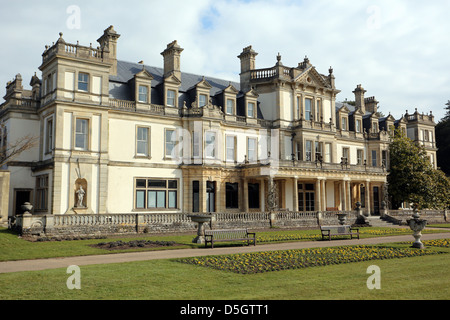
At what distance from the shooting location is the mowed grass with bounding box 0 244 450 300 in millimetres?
9102

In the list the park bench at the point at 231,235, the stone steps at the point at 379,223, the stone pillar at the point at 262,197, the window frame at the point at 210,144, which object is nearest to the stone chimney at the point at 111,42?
the window frame at the point at 210,144

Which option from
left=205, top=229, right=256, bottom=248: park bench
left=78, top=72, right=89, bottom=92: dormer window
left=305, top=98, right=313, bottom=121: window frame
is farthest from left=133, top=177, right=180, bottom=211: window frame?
left=305, top=98, right=313, bottom=121: window frame

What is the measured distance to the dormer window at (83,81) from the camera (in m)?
30.0

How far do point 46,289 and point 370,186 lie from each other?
43.9 meters

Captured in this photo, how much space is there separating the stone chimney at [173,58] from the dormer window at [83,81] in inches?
357

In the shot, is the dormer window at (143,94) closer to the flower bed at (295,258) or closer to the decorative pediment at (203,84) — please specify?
the decorative pediment at (203,84)

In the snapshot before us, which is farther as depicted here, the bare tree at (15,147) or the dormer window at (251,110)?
the dormer window at (251,110)

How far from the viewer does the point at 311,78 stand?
43.4 metres

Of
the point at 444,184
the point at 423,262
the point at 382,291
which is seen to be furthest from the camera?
the point at 444,184

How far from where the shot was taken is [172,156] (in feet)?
114

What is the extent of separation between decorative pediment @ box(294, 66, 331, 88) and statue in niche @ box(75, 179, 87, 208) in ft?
74.9
